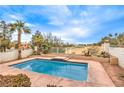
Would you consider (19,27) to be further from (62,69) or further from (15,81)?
(15,81)

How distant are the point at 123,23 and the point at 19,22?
650cm

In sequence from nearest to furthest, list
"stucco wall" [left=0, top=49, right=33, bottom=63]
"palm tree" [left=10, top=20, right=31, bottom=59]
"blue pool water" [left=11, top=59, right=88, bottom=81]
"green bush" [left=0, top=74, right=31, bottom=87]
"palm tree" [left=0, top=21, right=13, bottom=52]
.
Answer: "green bush" [left=0, top=74, right=31, bottom=87] < "blue pool water" [left=11, top=59, right=88, bottom=81] < "stucco wall" [left=0, top=49, right=33, bottom=63] < "palm tree" [left=10, top=20, right=31, bottom=59] < "palm tree" [left=0, top=21, right=13, bottom=52]

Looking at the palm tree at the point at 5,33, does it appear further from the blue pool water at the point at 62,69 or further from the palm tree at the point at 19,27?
the blue pool water at the point at 62,69

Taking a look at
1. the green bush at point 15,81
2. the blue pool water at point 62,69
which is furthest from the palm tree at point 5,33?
the green bush at point 15,81

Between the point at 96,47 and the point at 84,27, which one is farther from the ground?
the point at 84,27

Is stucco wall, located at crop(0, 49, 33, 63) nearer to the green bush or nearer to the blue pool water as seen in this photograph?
the blue pool water

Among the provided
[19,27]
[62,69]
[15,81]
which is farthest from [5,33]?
[15,81]

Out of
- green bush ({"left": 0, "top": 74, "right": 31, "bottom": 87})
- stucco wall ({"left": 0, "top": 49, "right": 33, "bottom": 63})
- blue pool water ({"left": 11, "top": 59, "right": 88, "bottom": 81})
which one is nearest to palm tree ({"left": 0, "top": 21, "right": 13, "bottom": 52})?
stucco wall ({"left": 0, "top": 49, "right": 33, "bottom": 63})

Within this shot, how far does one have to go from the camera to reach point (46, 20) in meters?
8.98

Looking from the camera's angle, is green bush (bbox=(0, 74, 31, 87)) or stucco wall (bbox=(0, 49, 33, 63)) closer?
green bush (bbox=(0, 74, 31, 87))
